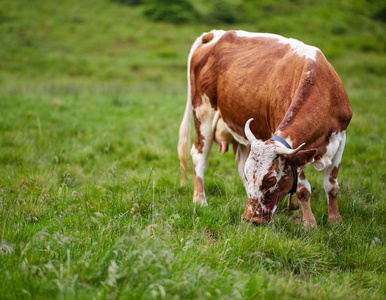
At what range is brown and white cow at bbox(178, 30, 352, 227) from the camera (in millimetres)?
3332

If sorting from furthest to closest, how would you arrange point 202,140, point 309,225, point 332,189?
point 202,140, point 332,189, point 309,225

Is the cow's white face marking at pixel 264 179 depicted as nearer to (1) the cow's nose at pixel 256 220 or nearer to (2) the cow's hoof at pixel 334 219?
(1) the cow's nose at pixel 256 220

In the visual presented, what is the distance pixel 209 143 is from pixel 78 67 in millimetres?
21528

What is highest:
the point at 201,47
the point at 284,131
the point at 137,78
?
the point at 201,47

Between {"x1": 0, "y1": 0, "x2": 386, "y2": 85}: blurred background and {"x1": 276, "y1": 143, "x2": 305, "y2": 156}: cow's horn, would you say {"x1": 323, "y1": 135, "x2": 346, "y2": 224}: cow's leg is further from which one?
{"x1": 0, "y1": 0, "x2": 386, "y2": 85}: blurred background

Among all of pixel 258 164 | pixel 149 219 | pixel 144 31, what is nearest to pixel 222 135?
pixel 258 164

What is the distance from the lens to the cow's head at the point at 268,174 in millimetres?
3225

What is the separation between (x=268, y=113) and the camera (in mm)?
4152

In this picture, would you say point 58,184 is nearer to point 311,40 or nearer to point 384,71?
point 384,71

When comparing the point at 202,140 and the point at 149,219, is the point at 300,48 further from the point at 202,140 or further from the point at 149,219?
the point at 149,219

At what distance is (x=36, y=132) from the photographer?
24.0 feet

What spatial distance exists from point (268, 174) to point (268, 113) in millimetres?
1118

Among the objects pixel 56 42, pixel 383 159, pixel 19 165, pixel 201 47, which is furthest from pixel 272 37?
pixel 56 42

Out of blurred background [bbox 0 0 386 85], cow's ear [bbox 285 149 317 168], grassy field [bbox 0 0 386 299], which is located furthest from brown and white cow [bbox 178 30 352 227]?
blurred background [bbox 0 0 386 85]
